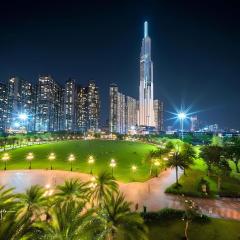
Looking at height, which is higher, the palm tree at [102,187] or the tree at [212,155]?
the tree at [212,155]

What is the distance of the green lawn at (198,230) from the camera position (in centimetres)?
2630

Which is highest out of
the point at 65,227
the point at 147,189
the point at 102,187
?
the point at 102,187

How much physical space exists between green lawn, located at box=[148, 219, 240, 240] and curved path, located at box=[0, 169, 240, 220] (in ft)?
8.96

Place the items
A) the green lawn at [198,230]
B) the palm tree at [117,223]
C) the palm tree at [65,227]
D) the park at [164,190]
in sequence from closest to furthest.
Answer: the palm tree at [65,227] → the palm tree at [117,223] → the green lawn at [198,230] → the park at [164,190]

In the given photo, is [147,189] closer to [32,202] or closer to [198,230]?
[198,230]

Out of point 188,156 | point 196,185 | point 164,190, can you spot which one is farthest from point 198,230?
point 188,156

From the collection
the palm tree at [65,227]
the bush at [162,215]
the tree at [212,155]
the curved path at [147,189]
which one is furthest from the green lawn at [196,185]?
the palm tree at [65,227]

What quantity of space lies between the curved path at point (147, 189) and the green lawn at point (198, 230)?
2730 mm

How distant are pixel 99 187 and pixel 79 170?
3559cm

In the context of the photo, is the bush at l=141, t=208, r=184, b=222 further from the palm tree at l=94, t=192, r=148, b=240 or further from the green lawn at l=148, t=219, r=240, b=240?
the palm tree at l=94, t=192, r=148, b=240

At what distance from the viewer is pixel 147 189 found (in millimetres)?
42812

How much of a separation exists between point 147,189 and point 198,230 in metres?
15.8

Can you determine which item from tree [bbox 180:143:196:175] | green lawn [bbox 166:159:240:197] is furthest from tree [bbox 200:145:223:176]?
green lawn [bbox 166:159:240:197]

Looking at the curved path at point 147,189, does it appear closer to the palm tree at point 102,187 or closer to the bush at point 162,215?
the bush at point 162,215
